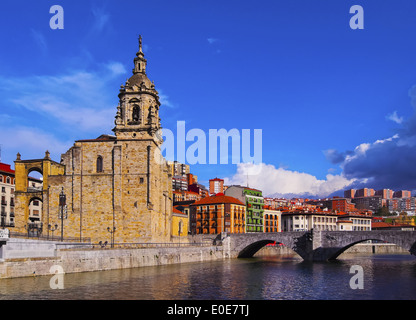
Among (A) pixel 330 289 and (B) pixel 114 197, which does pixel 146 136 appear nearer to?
(B) pixel 114 197

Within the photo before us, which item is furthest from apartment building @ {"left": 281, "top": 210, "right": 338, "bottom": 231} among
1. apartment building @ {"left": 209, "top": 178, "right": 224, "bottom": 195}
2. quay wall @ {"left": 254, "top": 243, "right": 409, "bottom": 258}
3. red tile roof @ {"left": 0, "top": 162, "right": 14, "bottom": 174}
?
red tile roof @ {"left": 0, "top": 162, "right": 14, "bottom": 174}

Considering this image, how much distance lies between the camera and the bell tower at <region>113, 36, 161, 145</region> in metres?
63.7

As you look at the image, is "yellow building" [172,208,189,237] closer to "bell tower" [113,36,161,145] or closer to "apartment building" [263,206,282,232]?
"bell tower" [113,36,161,145]

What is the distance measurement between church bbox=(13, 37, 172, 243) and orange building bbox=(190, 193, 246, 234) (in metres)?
37.6

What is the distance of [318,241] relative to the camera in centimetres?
6869

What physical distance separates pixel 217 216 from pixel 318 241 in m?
35.5

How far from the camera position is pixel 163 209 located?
71.2 m

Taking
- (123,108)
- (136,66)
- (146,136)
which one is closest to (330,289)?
(146,136)

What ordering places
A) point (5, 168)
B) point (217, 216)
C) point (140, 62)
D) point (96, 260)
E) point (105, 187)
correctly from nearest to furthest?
1. point (96, 260)
2. point (105, 187)
3. point (140, 62)
4. point (5, 168)
5. point (217, 216)

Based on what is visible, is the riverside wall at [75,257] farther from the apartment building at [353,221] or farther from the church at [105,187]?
the apartment building at [353,221]

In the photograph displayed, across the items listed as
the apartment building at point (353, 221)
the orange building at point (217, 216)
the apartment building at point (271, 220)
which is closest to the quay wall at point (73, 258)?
the orange building at point (217, 216)

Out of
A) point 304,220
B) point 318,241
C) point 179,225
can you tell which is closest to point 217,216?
point 179,225

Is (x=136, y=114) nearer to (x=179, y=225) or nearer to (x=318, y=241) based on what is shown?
(x=179, y=225)
